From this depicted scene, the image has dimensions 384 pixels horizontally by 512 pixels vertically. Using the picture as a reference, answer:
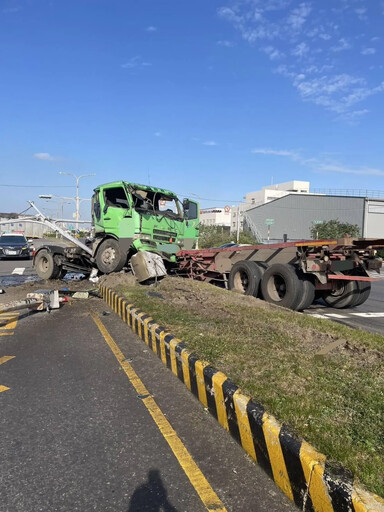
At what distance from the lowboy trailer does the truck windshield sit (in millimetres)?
1734

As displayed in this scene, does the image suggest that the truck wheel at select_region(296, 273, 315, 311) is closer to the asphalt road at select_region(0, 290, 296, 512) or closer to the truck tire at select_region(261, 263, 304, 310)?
the truck tire at select_region(261, 263, 304, 310)

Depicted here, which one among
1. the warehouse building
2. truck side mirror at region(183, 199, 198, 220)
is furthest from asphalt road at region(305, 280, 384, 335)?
the warehouse building

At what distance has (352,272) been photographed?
802cm

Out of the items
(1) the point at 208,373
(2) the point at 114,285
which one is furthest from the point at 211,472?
(2) the point at 114,285

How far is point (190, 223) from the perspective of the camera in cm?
1187

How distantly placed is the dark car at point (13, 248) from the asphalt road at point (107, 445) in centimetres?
1780

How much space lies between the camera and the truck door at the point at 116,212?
33.1 ft

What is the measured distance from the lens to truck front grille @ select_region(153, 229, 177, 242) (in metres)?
10.4

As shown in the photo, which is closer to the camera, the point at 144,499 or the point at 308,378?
the point at 144,499

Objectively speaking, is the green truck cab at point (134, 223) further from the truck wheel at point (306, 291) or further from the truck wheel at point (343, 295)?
the truck wheel at point (343, 295)

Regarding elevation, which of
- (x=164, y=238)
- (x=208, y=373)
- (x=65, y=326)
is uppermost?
(x=164, y=238)

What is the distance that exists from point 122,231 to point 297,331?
6.19 m

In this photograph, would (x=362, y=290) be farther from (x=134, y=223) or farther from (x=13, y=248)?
(x=13, y=248)

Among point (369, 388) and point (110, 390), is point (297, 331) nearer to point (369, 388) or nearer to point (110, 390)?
point (369, 388)
